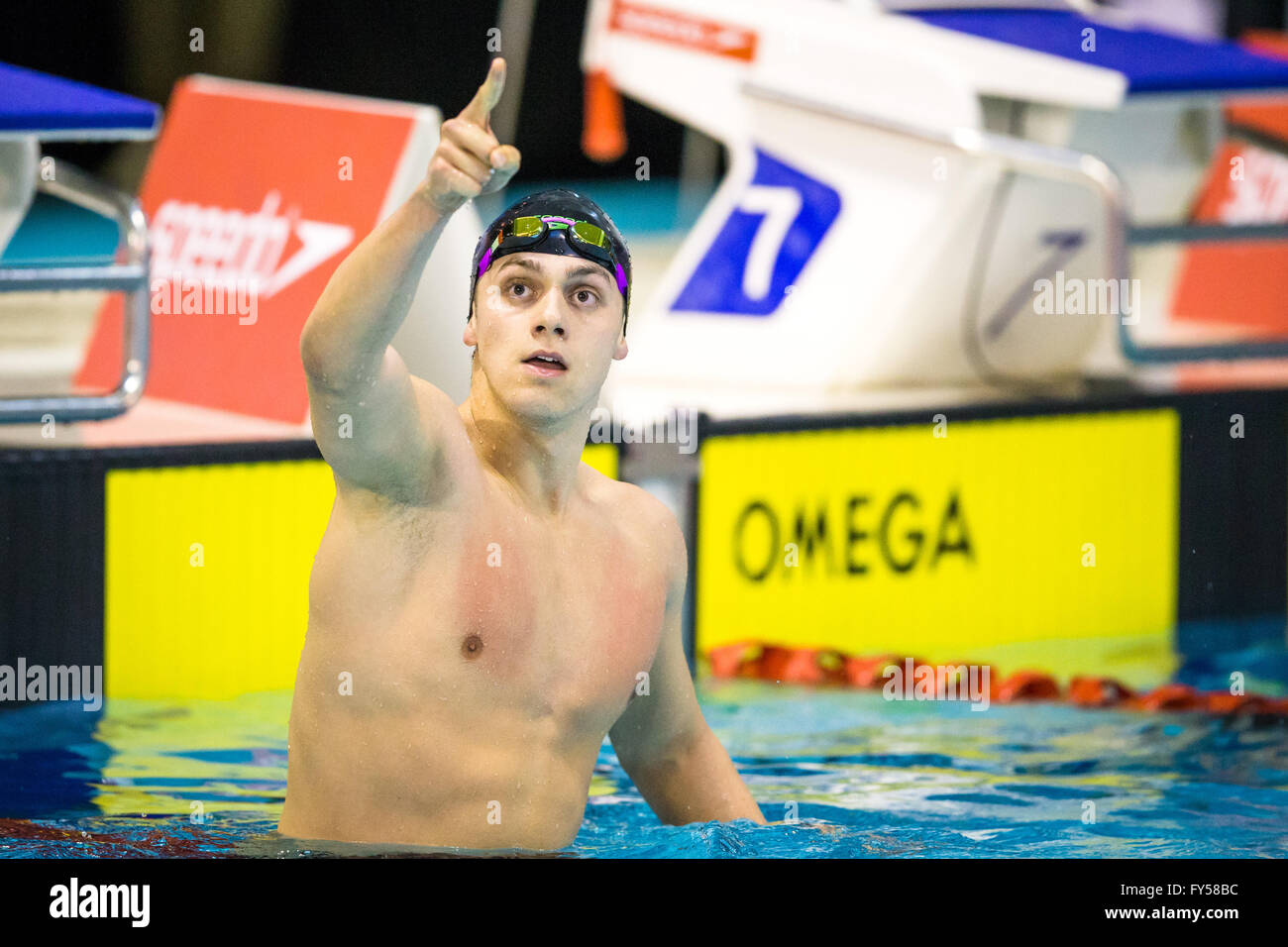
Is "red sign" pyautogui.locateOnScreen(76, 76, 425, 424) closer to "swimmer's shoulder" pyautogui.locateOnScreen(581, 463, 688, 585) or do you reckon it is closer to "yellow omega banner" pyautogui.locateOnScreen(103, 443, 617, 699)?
"yellow omega banner" pyautogui.locateOnScreen(103, 443, 617, 699)

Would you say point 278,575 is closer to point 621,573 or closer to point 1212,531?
point 621,573

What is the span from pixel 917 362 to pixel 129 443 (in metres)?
2.76

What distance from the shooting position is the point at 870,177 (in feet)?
22.6

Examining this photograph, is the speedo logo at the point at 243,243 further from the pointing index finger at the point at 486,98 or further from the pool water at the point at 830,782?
the pointing index finger at the point at 486,98

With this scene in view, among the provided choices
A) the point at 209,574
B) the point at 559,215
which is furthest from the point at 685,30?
the point at 559,215

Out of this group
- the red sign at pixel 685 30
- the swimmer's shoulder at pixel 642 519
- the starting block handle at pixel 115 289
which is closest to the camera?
the swimmer's shoulder at pixel 642 519

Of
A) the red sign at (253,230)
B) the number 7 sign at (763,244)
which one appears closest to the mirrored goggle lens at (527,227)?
the red sign at (253,230)

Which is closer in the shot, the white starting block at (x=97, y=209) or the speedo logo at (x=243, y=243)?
the white starting block at (x=97, y=209)

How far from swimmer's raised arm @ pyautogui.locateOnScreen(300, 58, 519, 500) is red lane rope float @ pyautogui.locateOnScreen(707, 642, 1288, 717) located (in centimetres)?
307

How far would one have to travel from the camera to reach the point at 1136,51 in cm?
697

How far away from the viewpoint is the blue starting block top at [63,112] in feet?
16.5
